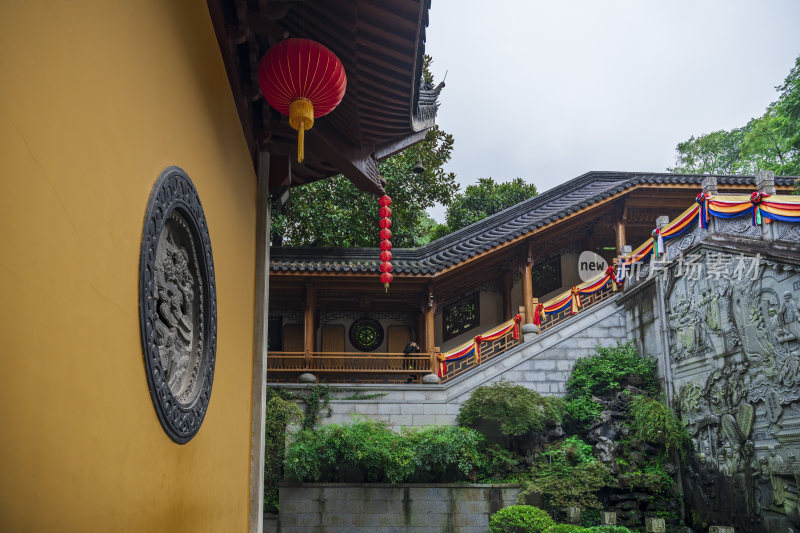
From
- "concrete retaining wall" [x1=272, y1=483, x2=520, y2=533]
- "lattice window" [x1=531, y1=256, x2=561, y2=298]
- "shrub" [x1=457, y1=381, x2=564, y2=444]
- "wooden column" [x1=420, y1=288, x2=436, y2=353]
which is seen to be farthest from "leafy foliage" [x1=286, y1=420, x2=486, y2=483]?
"lattice window" [x1=531, y1=256, x2=561, y2=298]

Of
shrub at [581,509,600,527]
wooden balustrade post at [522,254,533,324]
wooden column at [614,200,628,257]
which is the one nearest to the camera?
shrub at [581,509,600,527]

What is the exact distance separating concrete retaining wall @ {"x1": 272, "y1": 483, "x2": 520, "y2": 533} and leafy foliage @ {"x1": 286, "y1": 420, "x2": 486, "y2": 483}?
0.70 ft

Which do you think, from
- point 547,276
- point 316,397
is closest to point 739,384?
point 316,397

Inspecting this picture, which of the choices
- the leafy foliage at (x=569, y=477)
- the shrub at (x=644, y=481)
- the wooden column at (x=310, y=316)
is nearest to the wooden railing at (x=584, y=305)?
the leafy foliage at (x=569, y=477)

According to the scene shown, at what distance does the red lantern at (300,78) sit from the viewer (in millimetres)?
3590

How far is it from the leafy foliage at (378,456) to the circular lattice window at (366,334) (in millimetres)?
4217

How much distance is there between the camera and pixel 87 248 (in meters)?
1.66

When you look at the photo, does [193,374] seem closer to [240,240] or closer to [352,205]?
[240,240]

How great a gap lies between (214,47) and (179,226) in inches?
40.5

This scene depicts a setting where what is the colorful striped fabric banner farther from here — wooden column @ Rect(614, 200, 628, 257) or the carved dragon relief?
the carved dragon relief

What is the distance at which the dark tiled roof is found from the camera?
12.7 metres

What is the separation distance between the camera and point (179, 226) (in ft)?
8.53

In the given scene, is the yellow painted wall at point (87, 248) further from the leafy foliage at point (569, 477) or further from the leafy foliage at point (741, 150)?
the leafy foliage at point (741, 150)

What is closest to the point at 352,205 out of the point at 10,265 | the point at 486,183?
the point at 486,183
